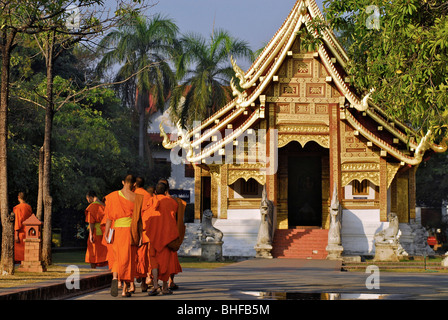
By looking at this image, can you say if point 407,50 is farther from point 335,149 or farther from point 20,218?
point 335,149

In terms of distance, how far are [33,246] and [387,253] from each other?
40.3ft

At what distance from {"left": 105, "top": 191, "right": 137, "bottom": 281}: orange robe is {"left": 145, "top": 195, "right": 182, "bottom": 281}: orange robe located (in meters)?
0.32

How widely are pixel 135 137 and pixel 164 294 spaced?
36983 millimetres

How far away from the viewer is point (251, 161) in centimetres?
2627

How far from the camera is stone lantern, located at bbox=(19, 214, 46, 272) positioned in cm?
1498

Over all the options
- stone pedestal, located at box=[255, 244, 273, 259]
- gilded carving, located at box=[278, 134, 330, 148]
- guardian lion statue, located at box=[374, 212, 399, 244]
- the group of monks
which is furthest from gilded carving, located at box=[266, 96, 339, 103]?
the group of monks

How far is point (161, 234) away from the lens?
1205cm

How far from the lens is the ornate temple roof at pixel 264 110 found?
25625 millimetres

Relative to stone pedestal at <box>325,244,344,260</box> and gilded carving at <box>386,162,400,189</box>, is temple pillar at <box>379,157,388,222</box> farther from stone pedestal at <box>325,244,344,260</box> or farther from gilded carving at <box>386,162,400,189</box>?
stone pedestal at <box>325,244,344,260</box>

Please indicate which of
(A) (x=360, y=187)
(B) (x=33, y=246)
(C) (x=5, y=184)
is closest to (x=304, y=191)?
(A) (x=360, y=187)

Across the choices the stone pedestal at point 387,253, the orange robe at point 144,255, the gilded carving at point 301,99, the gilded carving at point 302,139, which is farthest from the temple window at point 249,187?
the orange robe at point 144,255

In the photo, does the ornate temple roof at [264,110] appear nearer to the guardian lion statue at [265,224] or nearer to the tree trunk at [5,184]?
the guardian lion statue at [265,224]
